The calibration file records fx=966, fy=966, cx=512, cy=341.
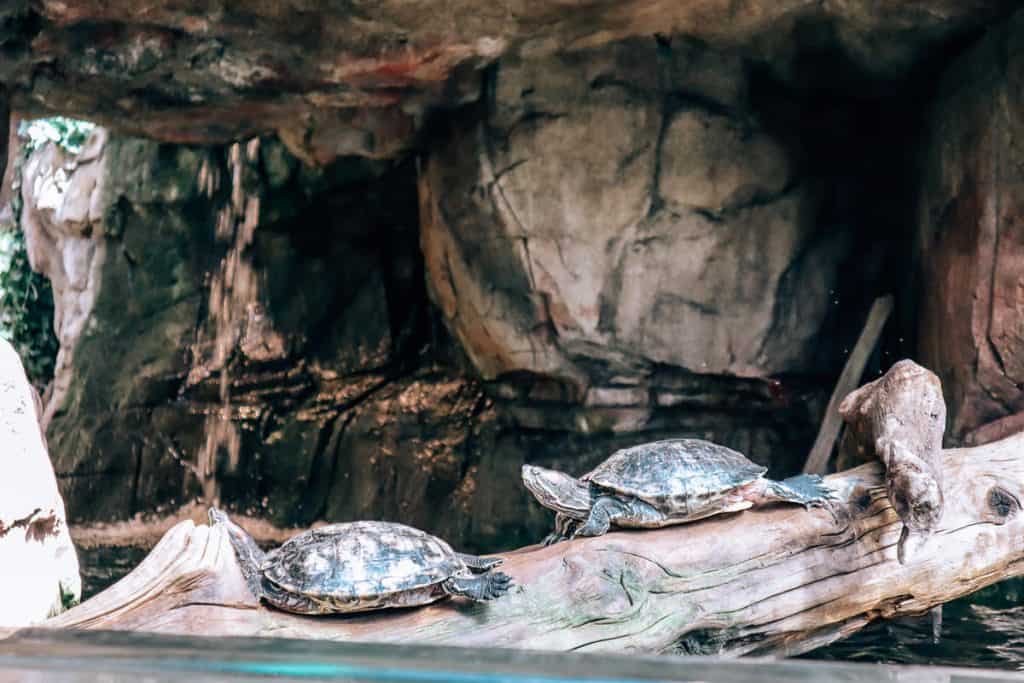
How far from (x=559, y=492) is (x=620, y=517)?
10.9 inches

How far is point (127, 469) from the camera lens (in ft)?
30.2

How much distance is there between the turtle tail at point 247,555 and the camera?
3.51 meters

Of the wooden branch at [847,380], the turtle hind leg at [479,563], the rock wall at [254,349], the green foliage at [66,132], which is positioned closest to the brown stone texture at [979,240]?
the wooden branch at [847,380]

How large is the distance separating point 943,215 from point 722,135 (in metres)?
1.66

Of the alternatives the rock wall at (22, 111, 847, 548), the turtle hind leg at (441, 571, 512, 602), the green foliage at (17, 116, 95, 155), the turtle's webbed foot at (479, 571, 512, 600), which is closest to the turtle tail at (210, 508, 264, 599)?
the turtle hind leg at (441, 571, 512, 602)

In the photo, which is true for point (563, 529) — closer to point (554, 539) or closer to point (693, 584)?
point (554, 539)

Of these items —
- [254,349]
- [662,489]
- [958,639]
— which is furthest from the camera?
[254,349]

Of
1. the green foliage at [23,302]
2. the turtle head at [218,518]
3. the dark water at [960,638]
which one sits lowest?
the dark water at [960,638]

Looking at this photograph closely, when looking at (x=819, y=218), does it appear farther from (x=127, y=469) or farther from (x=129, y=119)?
(x=127, y=469)

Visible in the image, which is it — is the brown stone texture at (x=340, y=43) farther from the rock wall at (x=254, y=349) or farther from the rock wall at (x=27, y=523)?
the rock wall at (x=27, y=523)

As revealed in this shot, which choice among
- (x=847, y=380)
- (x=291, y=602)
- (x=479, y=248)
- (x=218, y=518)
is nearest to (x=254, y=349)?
(x=479, y=248)

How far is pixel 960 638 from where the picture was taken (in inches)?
202

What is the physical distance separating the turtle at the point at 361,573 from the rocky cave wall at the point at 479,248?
3.72 metres

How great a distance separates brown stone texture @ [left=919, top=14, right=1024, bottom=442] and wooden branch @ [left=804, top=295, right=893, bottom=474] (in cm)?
63
